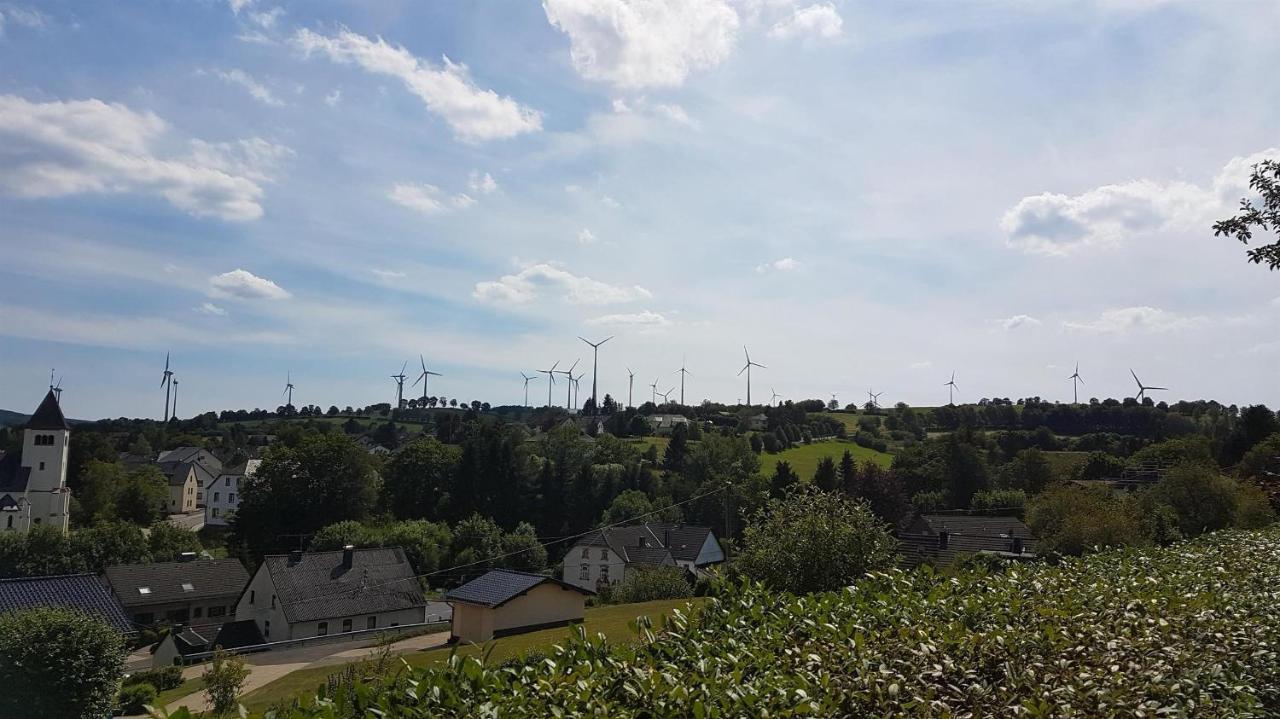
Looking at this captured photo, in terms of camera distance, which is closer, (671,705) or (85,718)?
(671,705)

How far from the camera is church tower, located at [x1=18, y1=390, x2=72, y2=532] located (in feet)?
190

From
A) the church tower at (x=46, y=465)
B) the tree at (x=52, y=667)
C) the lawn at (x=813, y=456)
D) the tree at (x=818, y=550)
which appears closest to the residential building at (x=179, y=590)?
the church tower at (x=46, y=465)

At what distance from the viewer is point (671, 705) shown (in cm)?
390

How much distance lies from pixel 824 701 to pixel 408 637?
37.0 metres

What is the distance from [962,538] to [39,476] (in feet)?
223

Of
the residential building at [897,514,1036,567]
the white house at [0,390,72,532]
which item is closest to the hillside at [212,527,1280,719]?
the residential building at [897,514,1036,567]

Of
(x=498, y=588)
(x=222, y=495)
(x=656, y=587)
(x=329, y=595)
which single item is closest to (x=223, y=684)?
(x=498, y=588)

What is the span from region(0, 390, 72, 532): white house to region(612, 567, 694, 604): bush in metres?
46.6

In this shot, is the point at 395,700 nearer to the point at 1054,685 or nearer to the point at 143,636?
the point at 1054,685

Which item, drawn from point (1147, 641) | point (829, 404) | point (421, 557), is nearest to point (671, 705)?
point (1147, 641)

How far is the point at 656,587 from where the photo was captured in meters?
37.8

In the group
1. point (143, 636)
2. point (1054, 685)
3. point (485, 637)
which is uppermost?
point (1054, 685)

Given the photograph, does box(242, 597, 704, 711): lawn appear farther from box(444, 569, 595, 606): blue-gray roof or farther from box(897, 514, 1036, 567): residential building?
box(897, 514, 1036, 567): residential building

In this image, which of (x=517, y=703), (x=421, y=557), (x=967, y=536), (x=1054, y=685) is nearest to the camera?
(x=517, y=703)
